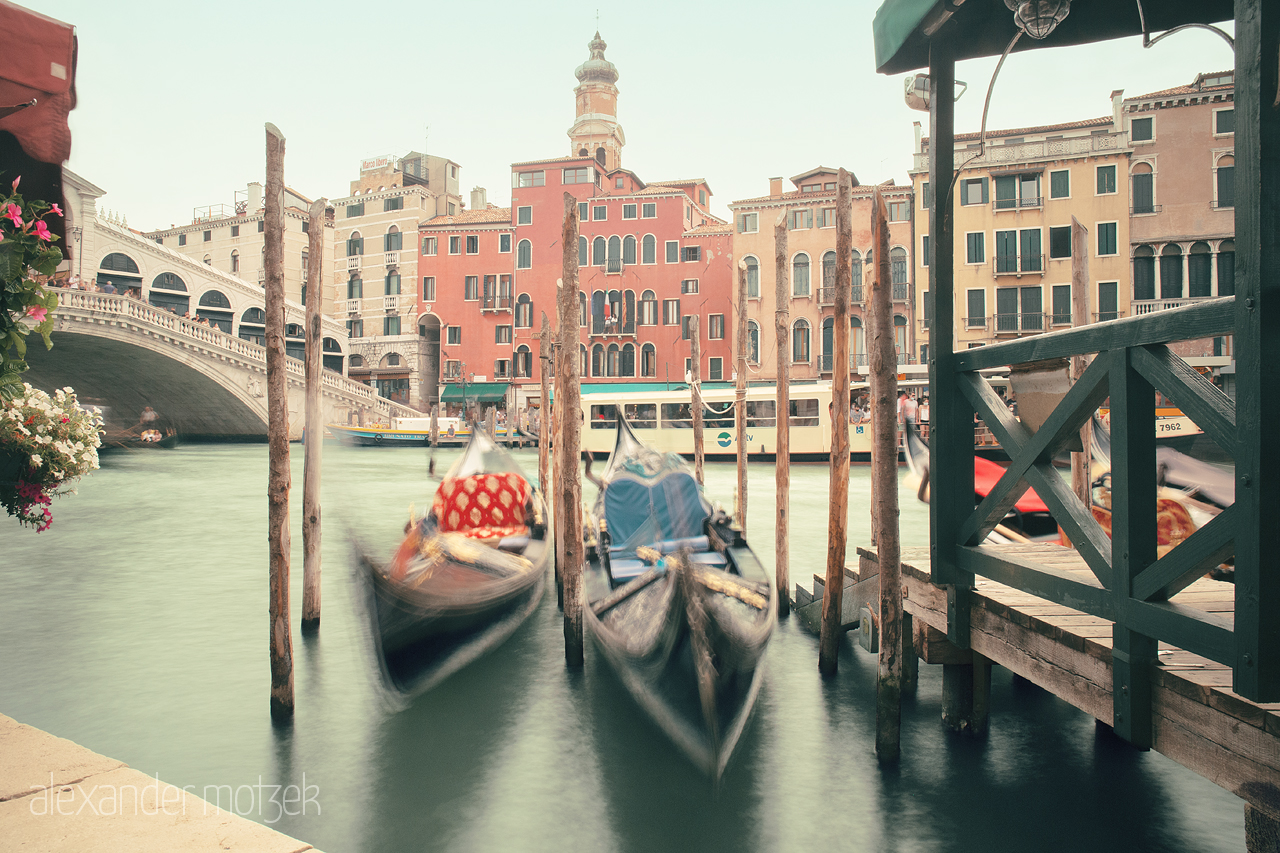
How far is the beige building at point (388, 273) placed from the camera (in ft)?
98.2

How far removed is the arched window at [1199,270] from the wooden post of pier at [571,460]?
789 inches

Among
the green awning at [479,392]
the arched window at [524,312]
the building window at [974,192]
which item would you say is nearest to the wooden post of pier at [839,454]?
the building window at [974,192]

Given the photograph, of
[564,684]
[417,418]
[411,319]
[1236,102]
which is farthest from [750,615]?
[411,319]

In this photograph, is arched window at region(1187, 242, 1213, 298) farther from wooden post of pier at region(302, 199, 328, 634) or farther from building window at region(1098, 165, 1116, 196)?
wooden post of pier at region(302, 199, 328, 634)

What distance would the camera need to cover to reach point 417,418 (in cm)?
2614

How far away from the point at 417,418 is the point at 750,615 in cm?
2382

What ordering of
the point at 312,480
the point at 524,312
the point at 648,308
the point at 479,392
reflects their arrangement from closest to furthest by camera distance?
the point at 312,480 < the point at 648,308 < the point at 524,312 < the point at 479,392

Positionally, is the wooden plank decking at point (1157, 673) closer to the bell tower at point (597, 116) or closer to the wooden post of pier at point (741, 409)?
the wooden post of pier at point (741, 409)

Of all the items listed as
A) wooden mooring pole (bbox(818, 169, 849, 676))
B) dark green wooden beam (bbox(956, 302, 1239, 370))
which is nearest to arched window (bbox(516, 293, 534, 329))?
wooden mooring pole (bbox(818, 169, 849, 676))

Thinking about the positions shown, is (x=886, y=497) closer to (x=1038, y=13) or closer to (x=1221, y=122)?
(x=1038, y=13)

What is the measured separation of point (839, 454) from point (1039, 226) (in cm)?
1902

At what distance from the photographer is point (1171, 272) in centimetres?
2002

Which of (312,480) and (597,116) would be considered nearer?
(312,480)

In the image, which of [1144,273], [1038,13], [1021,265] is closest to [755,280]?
[1021,265]
